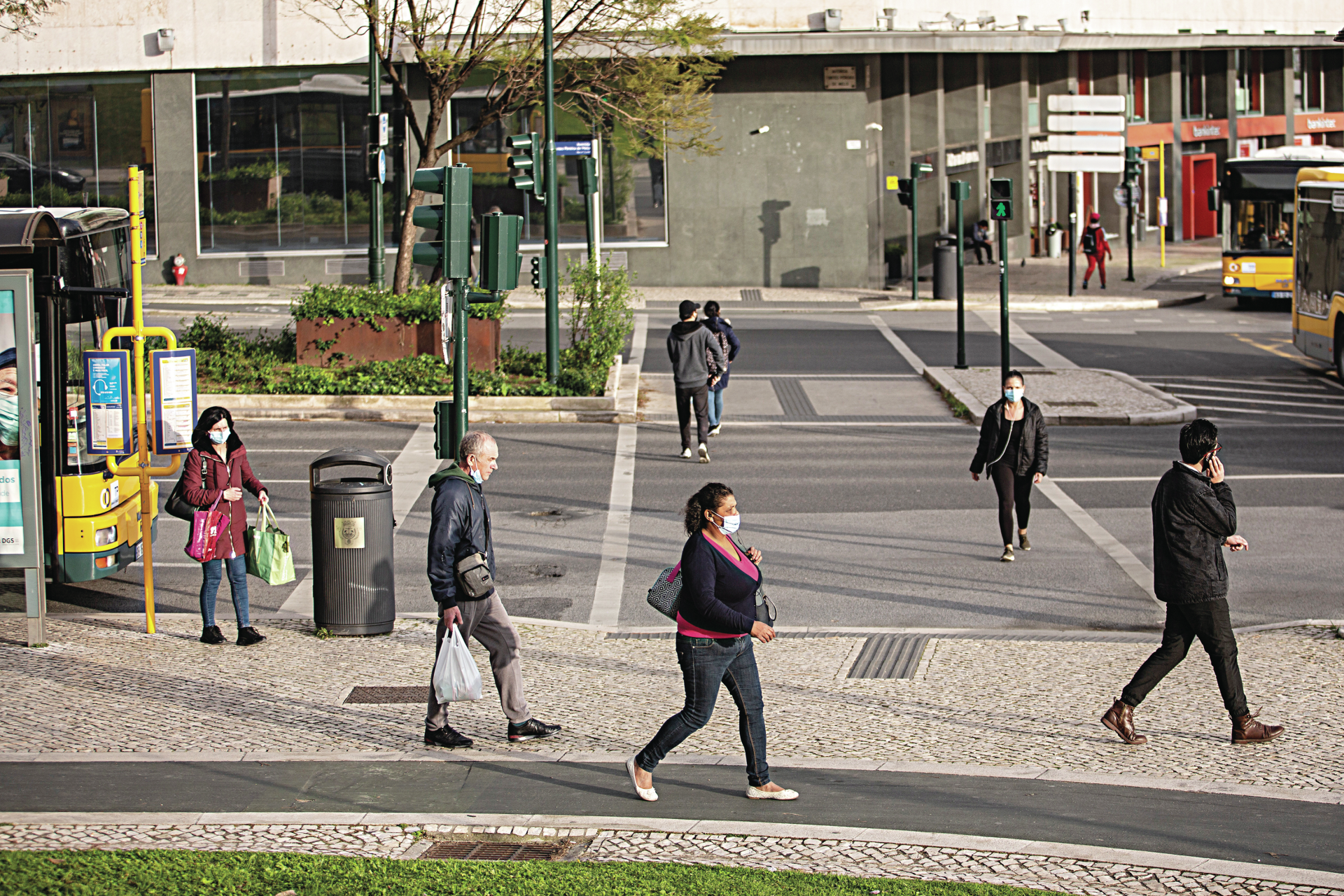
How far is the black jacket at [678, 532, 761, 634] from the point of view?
260 inches

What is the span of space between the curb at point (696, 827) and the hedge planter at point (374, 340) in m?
15.7

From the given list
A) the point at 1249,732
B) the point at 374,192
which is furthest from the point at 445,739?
the point at 374,192

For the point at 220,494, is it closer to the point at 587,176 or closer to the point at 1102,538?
the point at 1102,538

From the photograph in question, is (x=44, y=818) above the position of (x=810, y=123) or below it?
below

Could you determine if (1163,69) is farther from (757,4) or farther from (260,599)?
(260,599)

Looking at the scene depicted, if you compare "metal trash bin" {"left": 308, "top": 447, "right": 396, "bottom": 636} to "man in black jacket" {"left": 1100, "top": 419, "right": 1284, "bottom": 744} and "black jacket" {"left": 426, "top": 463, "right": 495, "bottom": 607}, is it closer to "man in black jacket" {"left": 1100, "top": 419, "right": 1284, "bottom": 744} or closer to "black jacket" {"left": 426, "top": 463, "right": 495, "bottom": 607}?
"black jacket" {"left": 426, "top": 463, "right": 495, "bottom": 607}

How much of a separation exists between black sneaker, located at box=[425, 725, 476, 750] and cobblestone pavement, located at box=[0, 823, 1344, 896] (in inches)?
51.5

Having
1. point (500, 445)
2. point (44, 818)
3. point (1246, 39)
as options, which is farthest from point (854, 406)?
point (1246, 39)

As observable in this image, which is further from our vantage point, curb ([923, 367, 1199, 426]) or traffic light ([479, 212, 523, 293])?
curb ([923, 367, 1199, 426])

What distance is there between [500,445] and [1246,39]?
38.8m

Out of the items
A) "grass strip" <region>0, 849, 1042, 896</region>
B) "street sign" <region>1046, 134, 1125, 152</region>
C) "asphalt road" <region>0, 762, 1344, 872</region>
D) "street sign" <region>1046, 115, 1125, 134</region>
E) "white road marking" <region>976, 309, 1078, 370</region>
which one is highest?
"street sign" <region>1046, 115, 1125, 134</region>

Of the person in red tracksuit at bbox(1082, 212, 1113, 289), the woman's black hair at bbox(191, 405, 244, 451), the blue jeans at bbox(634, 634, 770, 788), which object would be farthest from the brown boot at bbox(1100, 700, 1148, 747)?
the person in red tracksuit at bbox(1082, 212, 1113, 289)

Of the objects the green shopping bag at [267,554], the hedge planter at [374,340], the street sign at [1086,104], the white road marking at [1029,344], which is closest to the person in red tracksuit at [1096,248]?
the street sign at [1086,104]

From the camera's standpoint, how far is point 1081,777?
7.09m
